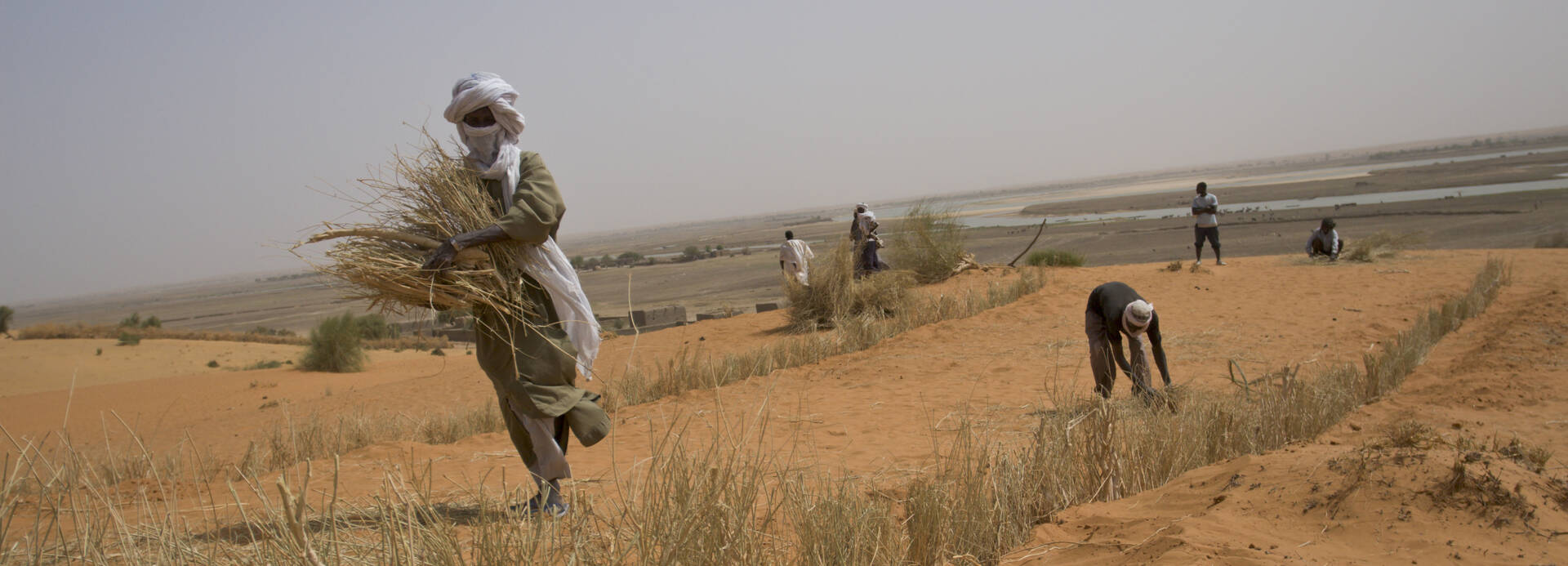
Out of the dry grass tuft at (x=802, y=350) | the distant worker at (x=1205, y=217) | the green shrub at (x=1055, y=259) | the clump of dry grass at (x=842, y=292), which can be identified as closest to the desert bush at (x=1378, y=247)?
the distant worker at (x=1205, y=217)

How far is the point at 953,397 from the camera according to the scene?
686cm

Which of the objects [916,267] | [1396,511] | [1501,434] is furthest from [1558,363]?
[916,267]

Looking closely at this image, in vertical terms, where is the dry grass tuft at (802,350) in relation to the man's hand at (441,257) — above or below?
below

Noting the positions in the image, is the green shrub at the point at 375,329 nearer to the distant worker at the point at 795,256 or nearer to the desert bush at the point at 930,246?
the distant worker at the point at 795,256

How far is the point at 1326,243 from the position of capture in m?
14.3

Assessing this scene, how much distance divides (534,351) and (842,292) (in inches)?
355

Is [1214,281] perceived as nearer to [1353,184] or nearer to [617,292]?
[617,292]

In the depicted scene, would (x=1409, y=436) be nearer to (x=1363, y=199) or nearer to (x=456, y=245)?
(x=456, y=245)

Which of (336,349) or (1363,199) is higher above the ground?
(336,349)

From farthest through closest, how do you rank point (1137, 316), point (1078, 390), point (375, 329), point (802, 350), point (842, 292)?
1. point (375, 329)
2. point (842, 292)
3. point (802, 350)
4. point (1078, 390)
5. point (1137, 316)

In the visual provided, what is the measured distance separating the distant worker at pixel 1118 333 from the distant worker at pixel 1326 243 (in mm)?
11036

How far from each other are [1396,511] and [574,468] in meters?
3.64

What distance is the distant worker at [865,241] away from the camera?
12953 mm

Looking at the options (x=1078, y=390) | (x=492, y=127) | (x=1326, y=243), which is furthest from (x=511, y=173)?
(x=1326, y=243)
